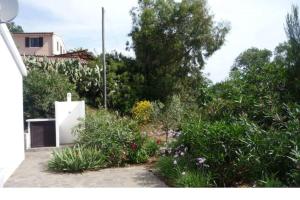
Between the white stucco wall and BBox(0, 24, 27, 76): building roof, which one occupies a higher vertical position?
BBox(0, 24, 27, 76): building roof

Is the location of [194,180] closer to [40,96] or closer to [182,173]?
[182,173]

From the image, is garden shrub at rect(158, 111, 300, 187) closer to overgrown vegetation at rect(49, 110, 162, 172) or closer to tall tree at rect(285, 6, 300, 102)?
tall tree at rect(285, 6, 300, 102)

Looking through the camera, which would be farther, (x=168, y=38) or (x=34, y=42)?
(x=34, y=42)

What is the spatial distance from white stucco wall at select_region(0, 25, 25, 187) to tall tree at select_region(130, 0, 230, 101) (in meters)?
9.85

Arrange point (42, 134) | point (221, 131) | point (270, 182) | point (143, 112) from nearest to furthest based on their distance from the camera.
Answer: point (270, 182), point (221, 131), point (42, 134), point (143, 112)

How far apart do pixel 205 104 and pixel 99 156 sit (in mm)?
2796

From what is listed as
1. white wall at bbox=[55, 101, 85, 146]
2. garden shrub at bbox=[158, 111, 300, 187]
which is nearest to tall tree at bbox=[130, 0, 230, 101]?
white wall at bbox=[55, 101, 85, 146]

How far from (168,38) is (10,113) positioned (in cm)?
1202

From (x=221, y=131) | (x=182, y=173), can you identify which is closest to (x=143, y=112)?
(x=182, y=173)

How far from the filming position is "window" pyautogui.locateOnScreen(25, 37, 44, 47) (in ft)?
118

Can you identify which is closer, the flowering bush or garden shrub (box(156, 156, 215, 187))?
garden shrub (box(156, 156, 215, 187))

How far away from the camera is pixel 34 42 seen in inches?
1432

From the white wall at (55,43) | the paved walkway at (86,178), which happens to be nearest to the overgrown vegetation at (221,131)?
the paved walkway at (86,178)
